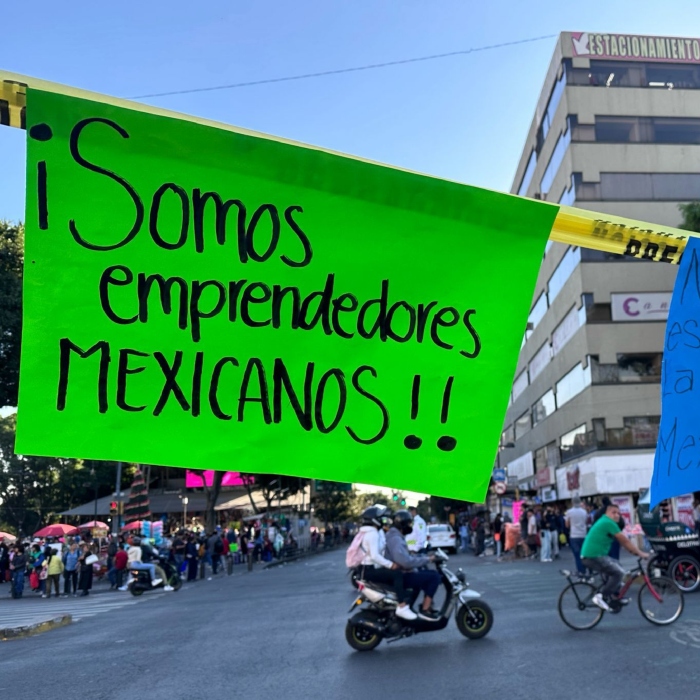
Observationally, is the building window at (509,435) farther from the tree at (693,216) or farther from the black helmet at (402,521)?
the black helmet at (402,521)

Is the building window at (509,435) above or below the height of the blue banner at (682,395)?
above

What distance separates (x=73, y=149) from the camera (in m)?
1.84

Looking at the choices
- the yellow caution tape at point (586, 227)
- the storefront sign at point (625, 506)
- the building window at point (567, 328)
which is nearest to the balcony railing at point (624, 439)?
the storefront sign at point (625, 506)

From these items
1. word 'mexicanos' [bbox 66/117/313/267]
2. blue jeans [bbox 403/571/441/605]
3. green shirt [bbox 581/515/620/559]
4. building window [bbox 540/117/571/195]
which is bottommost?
blue jeans [bbox 403/571/441/605]

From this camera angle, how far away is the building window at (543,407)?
4875 centimetres

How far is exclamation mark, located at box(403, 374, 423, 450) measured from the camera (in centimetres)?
203

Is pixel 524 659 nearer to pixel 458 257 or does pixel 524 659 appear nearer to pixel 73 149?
pixel 458 257

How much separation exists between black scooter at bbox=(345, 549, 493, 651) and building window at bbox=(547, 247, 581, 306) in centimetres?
3071

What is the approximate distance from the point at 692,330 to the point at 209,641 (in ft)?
31.4

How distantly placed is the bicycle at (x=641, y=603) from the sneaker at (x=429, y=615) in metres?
1.72

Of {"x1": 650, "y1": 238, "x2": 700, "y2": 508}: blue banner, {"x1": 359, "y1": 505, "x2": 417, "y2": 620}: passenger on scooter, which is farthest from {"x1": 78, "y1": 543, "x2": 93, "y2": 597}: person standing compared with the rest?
{"x1": 650, "y1": 238, "x2": 700, "y2": 508}: blue banner

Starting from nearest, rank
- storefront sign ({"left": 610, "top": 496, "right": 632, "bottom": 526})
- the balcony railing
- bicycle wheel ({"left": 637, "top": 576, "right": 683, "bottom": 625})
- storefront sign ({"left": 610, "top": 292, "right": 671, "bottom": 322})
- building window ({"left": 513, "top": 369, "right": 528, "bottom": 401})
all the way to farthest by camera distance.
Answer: bicycle wheel ({"left": 637, "top": 576, "right": 683, "bottom": 625}) < storefront sign ({"left": 610, "top": 496, "right": 632, "bottom": 526}) < the balcony railing < storefront sign ({"left": 610, "top": 292, "right": 671, "bottom": 322}) < building window ({"left": 513, "top": 369, "right": 528, "bottom": 401})

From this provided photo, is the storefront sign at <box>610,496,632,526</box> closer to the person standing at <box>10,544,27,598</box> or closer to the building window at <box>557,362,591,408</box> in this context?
the building window at <box>557,362,591,408</box>

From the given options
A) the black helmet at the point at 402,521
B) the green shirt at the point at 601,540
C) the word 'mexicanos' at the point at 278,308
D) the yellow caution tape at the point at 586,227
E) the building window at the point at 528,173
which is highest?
the building window at the point at 528,173
